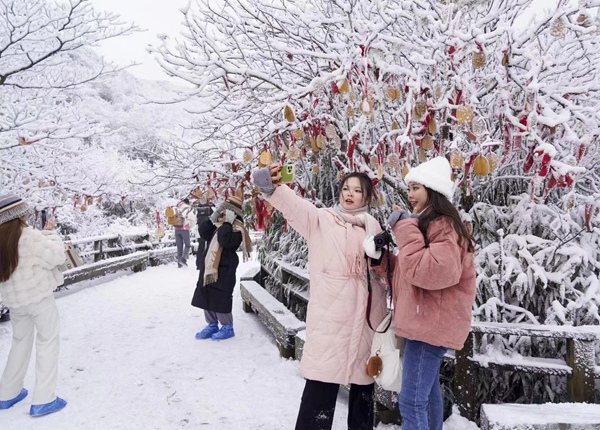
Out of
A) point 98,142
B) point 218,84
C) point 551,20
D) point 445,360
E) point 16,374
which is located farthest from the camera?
point 98,142

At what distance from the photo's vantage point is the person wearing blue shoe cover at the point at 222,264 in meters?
4.95

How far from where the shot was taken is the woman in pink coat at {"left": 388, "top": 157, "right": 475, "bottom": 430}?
2.10 m

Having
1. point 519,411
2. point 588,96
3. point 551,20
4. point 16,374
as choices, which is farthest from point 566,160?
point 16,374

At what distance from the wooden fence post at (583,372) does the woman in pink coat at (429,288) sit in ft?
3.48

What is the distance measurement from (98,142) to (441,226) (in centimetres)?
2607

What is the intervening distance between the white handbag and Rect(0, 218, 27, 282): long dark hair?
279 centimetres

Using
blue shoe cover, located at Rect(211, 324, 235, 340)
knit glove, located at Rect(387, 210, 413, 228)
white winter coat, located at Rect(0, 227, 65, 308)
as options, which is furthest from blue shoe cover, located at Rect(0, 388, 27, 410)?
knit glove, located at Rect(387, 210, 413, 228)

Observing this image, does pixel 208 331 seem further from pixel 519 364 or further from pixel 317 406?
pixel 519 364

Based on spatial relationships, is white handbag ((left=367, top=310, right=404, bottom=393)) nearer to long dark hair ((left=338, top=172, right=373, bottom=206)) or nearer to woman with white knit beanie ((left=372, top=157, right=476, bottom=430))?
woman with white knit beanie ((left=372, top=157, right=476, bottom=430))

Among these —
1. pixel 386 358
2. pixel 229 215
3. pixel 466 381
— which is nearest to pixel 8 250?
pixel 229 215

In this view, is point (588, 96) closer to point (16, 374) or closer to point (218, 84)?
point (218, 84)

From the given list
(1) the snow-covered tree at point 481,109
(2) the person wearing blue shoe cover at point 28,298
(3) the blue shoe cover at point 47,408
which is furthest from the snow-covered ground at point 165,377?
(1) the snow-covered tree at point 481,109

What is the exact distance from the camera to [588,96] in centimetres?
337

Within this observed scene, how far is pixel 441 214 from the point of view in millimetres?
2203
